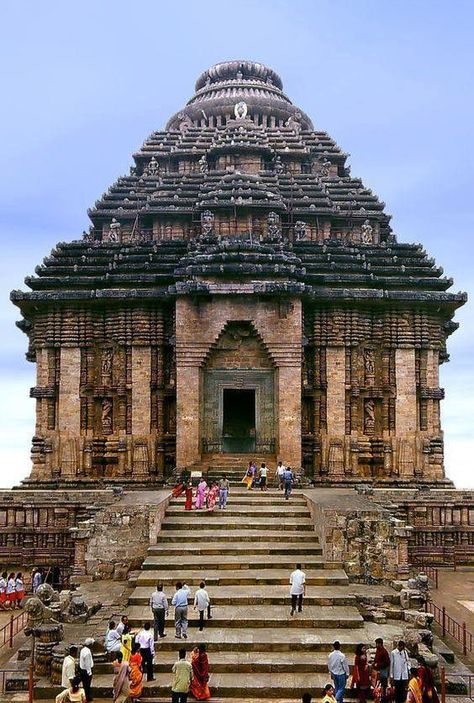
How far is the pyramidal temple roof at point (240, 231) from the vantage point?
23500 millimetres

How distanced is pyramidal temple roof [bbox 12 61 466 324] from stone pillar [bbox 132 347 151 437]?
2183mm

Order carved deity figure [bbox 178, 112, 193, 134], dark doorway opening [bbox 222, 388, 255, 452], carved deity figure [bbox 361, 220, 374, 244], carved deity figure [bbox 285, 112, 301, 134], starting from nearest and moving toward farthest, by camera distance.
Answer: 1. dark doorway opening [bbox 222, 388, 255, 452]
2. carved deity figure [bbox 361, 220, 374, 244]
3. carved deity figure [bbox 285, 112, 301, 134]
4. carved deity figure [bbox 178, 112, 193, 134]

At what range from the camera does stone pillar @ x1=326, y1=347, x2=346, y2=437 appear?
23797 millimetres

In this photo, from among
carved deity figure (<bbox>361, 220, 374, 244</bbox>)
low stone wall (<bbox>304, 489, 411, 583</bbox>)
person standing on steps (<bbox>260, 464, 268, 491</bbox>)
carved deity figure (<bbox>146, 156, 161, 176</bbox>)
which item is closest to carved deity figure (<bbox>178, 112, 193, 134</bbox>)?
carved deity figure (<bbox>146, 156, 161, 176</bbox>)

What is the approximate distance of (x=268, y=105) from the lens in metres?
37.6

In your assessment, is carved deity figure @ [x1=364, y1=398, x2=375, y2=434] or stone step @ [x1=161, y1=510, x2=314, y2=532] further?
carved deity figure @ [x1=364, y1=398, x2=375, y2=434]

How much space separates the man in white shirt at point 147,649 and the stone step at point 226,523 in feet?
19.2

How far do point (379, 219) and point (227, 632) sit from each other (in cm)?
1969

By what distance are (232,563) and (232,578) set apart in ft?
2.25

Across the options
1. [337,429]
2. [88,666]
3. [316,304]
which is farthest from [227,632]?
[316,304]

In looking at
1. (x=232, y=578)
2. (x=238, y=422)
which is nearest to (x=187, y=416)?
(x=238, y=422)

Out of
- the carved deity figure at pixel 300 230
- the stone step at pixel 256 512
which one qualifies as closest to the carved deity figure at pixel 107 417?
the stone step at pixel 256 512

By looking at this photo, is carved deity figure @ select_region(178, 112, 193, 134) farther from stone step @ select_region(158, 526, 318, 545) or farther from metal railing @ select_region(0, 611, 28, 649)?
metal railing @ select_region(0, 611, 28, 649)

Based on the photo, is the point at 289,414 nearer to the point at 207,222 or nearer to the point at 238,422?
the point at 238,422
